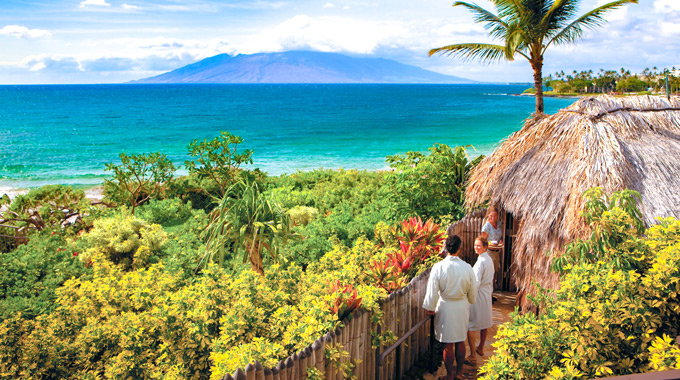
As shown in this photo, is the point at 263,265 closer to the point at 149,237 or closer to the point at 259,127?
the point at 149,237

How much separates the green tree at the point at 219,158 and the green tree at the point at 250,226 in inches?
232

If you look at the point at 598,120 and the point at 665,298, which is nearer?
the point at 665,298

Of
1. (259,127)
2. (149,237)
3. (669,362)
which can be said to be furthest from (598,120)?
Result: (259,127)

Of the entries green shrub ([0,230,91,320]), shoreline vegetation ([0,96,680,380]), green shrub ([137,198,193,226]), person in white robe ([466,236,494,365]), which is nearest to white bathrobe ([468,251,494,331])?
person in white robe ([466,236,494,365])

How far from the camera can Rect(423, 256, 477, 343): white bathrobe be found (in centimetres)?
551

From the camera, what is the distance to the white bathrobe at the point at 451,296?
5508 millimetres

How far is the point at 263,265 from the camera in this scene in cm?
Answer: 704

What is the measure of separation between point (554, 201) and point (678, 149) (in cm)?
237

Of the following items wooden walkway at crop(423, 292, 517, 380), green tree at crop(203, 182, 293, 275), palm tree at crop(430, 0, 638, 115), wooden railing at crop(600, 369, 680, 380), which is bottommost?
wooden walkway at crop(423, 292, 517, 380)

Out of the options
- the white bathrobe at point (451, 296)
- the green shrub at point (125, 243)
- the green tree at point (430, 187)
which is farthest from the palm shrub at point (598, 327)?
the green shrub at point (125, 243)

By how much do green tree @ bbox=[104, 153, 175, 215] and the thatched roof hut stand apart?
28.9 ft

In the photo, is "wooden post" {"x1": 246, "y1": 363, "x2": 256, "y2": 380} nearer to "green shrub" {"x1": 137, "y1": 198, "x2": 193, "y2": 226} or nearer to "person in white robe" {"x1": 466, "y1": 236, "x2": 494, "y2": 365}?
"person in white robe" {"x1": 466, "y1": 236, "x2": 494, "y2": 365}

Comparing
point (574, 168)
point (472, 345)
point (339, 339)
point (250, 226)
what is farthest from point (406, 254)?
point (574, 168)

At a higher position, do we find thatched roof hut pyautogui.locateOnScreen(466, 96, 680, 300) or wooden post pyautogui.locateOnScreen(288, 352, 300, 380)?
thatched roof hut pyautogui.locateOnScreen(466, 96, 680, 300)
